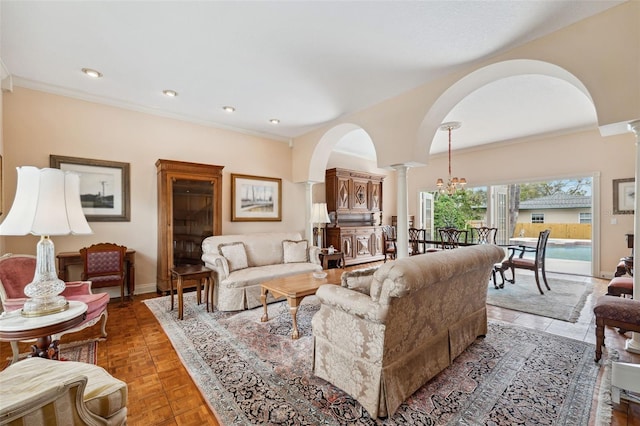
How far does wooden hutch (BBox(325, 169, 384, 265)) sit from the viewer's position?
21.3ft

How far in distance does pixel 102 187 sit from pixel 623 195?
8933 mm

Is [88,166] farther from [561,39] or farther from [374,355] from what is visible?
[561,39]

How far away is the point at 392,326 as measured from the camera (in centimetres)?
167

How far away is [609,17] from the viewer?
222 centimetres

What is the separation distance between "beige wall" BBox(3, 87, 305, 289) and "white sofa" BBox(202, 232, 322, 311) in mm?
952

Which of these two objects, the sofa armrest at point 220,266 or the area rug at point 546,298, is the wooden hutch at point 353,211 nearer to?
the area rug at point 546,298

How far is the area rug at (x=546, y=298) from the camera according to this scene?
138 inches

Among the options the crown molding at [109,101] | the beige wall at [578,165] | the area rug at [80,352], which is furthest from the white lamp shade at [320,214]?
the beige wall at [578,165]

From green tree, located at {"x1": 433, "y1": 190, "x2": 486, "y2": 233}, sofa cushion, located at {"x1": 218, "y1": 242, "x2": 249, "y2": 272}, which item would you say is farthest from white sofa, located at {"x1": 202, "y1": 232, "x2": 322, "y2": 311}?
green tree, located at {"x1": 433, "y1": 190, "x2": 486, "y2": 233}

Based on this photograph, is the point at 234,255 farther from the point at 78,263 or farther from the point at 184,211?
the point at 78,263

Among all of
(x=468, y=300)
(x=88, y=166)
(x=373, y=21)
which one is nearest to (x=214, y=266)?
(x=88, y=166)

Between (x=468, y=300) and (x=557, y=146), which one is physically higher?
(x=557, y=146)

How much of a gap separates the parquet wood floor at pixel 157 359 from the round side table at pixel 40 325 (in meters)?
0.59

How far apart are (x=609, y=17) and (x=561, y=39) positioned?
302 millimetres
